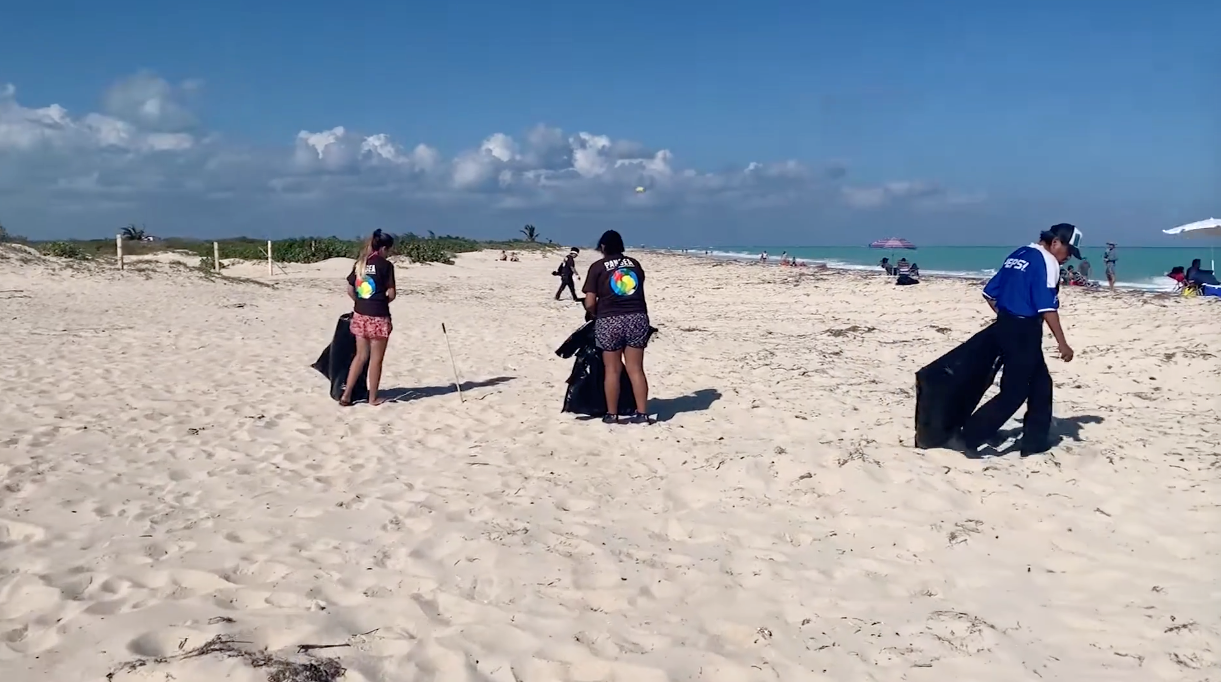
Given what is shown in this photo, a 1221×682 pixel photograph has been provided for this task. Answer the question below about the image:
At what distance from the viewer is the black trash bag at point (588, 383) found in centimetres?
704

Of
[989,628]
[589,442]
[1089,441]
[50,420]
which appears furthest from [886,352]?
[50,420]

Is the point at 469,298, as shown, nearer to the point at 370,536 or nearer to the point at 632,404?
the point at 632,404

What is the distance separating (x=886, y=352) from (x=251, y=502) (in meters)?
8.88

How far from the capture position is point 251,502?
486 centimetres

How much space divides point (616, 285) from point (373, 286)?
2.13 meters

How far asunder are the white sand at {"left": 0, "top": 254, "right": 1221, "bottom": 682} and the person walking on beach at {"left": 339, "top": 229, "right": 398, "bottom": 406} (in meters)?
0.29

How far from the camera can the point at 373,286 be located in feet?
24.1

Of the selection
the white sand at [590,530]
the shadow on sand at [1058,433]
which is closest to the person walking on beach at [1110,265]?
the white sand at [590,530]

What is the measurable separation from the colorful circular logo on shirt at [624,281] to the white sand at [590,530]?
108 centimetres

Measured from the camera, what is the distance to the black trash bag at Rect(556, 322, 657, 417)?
23.1ft

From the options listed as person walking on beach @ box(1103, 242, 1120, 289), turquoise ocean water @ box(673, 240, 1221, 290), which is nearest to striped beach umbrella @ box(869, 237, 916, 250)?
turquoise ocean water @ box(673, 240, 1221, 290)

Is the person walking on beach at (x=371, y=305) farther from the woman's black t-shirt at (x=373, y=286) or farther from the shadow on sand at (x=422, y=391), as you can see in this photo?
the shadow on sand at (x=422, y=391)

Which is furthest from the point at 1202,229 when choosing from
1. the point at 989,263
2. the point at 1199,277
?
the point at 989,263

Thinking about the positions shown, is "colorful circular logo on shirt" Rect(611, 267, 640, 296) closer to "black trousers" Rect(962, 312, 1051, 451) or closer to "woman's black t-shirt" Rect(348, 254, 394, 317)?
"woman's black t-shirt" Rect(348, 254, 394, 317)
